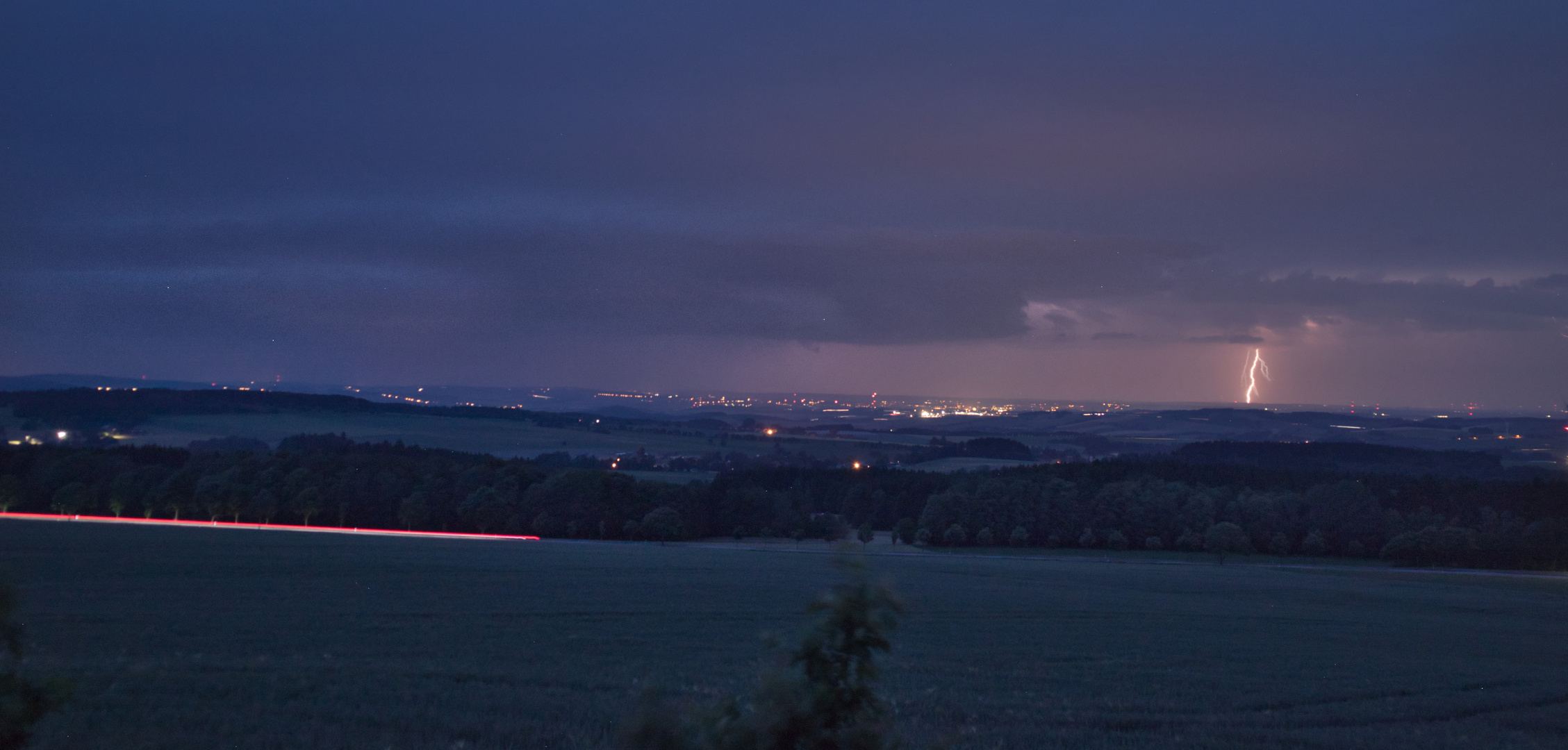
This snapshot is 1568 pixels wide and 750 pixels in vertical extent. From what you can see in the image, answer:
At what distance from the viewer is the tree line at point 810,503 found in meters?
54.4

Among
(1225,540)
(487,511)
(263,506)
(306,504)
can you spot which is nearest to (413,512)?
(487,511)

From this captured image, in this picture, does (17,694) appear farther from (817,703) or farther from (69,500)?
(69,500)

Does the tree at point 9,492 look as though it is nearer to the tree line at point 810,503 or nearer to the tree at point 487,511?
the tree line at point 810,503

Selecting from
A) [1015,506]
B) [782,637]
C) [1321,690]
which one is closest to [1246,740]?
[1321,690]

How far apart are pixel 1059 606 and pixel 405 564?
2266cm

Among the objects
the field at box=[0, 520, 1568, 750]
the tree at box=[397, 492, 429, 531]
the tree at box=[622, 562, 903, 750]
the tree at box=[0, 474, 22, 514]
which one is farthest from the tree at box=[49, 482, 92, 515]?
the tree at box=[622, 562, 903, 750]

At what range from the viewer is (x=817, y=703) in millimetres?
3324

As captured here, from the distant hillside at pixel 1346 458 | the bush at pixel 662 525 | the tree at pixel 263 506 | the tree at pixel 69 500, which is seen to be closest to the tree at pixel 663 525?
the bush at pixel 662 525

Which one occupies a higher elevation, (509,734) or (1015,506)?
(509,734)

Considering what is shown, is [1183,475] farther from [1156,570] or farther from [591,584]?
[591,584]

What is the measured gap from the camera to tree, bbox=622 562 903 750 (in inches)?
130

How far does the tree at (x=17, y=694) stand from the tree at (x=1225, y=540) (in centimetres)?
6346

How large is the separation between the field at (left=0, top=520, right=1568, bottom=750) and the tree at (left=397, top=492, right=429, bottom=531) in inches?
913

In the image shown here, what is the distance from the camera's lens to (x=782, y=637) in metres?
3.57
